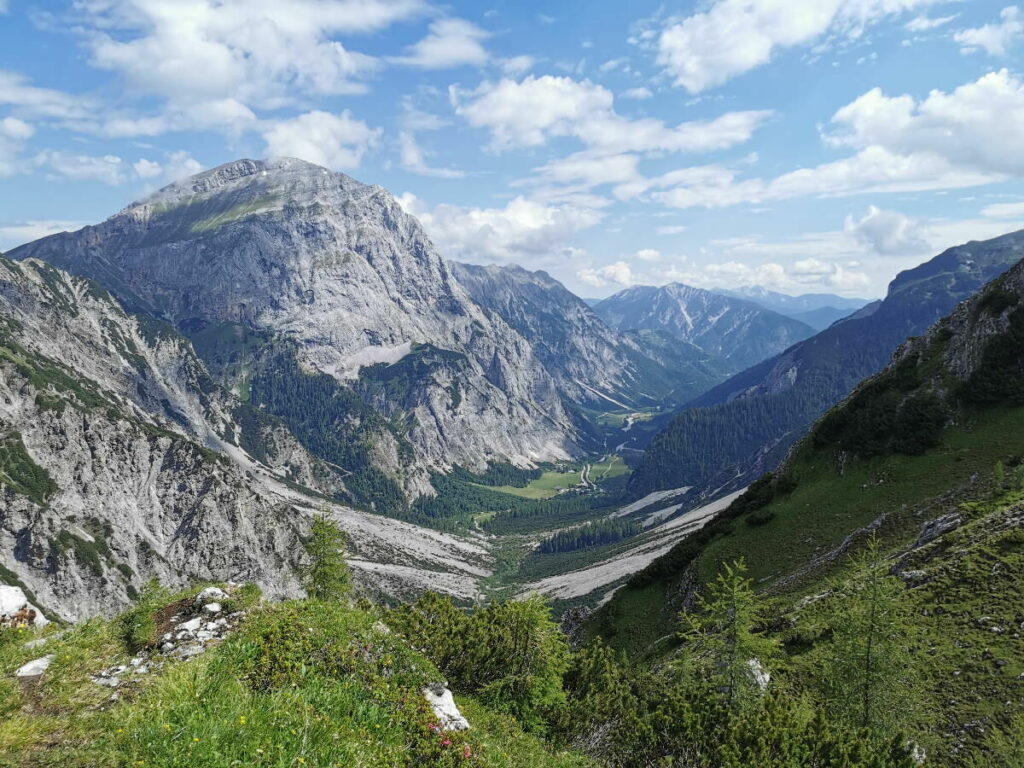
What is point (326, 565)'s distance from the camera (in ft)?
210

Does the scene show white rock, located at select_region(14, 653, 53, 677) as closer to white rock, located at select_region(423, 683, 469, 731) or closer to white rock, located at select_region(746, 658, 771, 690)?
white rock, located at select_region(423, 683, 469, 731)

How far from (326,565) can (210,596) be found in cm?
4758

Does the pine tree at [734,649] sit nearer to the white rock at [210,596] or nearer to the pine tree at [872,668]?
the pine tree at [872,668]

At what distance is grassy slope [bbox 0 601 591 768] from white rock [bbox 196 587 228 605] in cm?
148

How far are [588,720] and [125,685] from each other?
1950 centimetres

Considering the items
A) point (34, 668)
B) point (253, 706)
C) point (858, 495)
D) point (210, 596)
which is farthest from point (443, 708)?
point (858, 495)

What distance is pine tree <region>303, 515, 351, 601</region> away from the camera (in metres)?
63.5

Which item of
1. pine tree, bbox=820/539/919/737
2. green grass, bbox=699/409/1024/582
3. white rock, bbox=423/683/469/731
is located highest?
white rock, bbox=423/683/469/731

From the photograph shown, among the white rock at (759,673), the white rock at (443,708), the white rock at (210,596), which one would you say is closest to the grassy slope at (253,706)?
the white rock at (443,708)

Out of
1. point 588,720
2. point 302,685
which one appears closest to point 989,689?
point 588,720

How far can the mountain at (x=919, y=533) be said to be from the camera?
29.2 metres

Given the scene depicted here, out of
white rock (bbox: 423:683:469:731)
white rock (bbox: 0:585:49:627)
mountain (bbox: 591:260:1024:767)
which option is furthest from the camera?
mountain (bbox: 591:260:1024:767)

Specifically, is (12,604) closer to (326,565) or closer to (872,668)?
(872,668)

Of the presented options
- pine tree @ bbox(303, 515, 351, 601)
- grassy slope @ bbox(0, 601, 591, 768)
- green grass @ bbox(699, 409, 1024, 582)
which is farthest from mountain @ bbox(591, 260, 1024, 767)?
pine tree @ bbox(303, 515, 351, 601)
